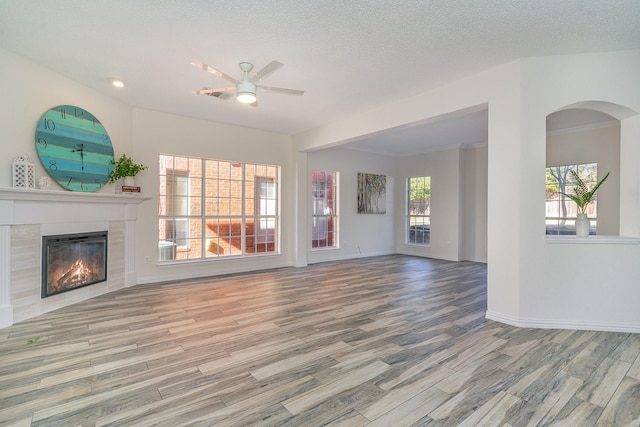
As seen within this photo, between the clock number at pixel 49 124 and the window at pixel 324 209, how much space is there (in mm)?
4824

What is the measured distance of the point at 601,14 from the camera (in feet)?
8.34

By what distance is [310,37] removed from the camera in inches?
115

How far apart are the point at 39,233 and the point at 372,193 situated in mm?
6775

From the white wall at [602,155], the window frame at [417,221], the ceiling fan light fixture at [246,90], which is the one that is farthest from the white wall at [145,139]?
the white wall at [602,155]

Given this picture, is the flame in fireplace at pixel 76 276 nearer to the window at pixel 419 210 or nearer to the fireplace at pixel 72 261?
the fireplace at pixel 72 261

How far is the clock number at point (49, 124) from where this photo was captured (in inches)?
147

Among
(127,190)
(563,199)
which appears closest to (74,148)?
(127,190)

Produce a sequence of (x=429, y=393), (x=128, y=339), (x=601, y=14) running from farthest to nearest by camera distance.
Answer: (x=128, y=339) < (x=601, y=14) < (x=429, y=393)

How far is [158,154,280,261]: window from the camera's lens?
18.2ft

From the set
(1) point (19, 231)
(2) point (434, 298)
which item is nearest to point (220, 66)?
(1) point (19, 231)

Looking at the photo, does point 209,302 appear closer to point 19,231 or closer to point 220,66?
point 19,231

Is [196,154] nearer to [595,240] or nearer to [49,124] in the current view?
[49,124]

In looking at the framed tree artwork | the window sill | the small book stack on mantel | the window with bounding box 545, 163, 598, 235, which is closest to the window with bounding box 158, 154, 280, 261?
the small book stack on mantel

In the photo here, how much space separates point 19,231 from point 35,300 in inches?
32.2
